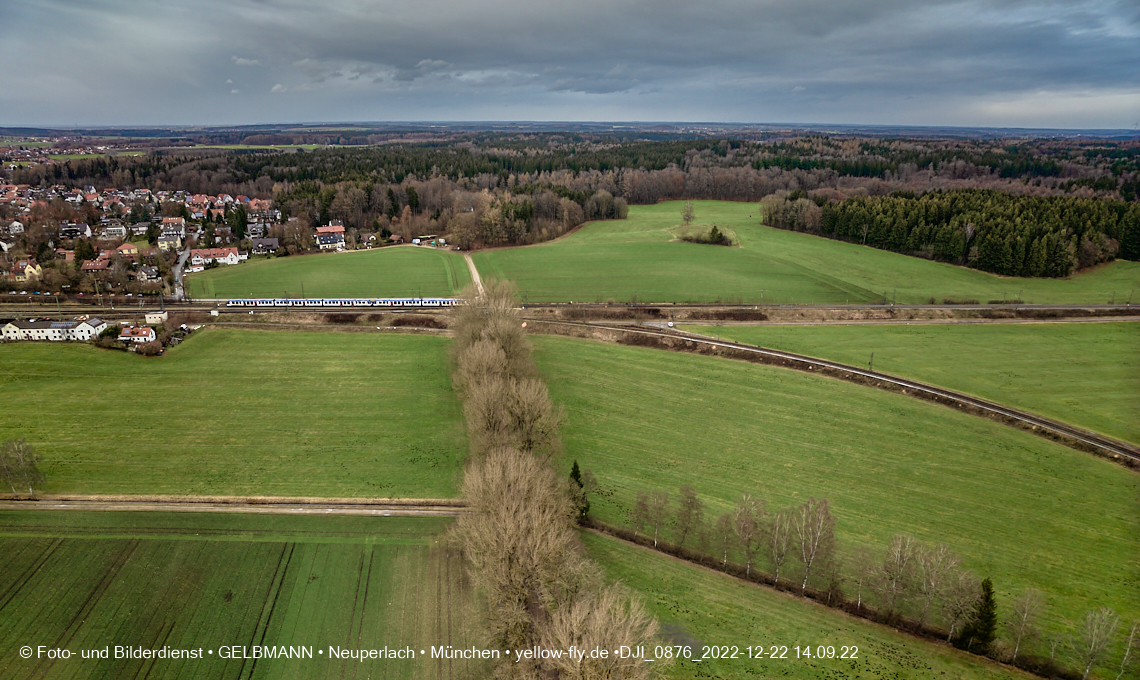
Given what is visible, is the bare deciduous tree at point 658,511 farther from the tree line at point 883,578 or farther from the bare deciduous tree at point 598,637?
the bare deciduous tree at point 598,637

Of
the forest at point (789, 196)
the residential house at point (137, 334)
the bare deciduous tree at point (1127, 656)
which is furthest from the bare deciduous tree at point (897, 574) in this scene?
the forest at point (789, 196)

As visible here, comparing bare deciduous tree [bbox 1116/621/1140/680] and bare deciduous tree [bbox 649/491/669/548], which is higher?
bare deciduous tree [bbox 649/491/669/548]

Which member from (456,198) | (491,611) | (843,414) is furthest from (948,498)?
(456,198)

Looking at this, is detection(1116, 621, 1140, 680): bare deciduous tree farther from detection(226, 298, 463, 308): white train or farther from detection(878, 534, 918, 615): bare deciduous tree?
detection(226, 298, 463, 308): white train

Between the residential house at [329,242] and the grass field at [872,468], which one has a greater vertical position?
the residential house at [329,242]

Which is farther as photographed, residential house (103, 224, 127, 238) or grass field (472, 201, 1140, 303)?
residential house (103, 224, 127, 238)

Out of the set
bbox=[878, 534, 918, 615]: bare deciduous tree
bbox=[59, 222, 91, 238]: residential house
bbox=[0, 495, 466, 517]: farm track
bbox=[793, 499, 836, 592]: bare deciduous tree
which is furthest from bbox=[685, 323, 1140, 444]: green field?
bbox=[59, 222, 91, 238]: residential house
